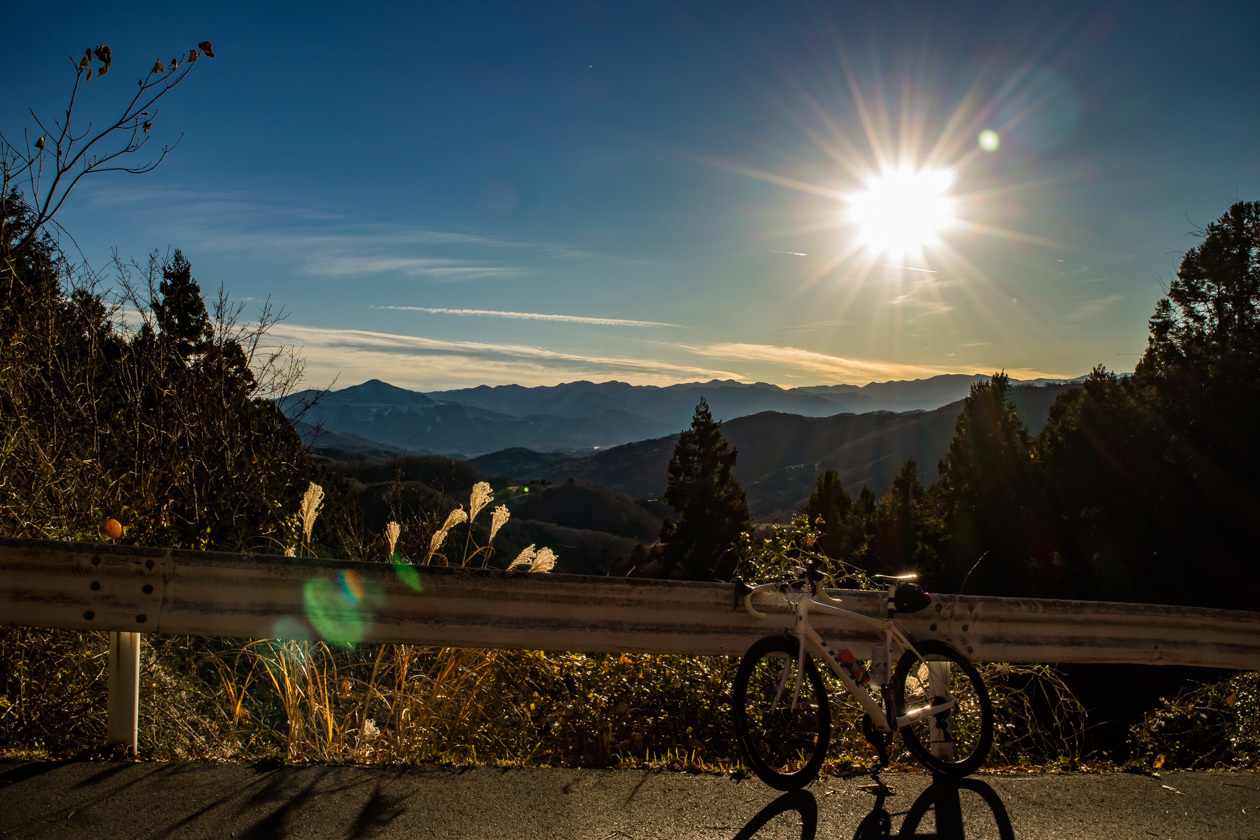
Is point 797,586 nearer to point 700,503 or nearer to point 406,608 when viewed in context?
point 406,608

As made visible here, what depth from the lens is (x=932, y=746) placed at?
3250mm

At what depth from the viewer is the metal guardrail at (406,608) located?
2852 mm

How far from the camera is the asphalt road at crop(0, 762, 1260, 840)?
101 inches

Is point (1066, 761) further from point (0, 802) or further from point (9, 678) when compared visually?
point (9, 678)

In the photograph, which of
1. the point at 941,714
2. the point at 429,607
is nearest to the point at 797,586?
the point at 941,714

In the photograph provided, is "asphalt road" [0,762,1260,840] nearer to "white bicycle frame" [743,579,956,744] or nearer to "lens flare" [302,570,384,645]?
"white bicycle frame" [743,579,956,744]

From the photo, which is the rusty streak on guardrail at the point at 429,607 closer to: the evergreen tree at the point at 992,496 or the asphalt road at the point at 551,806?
the asphalt road at the point at 551,806

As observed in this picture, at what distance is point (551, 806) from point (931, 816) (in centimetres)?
151

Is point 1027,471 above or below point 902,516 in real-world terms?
above

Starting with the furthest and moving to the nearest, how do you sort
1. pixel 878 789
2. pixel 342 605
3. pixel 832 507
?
1. pixel 832 507
2. pixel 878 789
3. pixel 342 605

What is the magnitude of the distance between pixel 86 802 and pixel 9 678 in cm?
121

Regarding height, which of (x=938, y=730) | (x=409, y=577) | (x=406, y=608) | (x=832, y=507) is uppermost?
(x=409, y=577)

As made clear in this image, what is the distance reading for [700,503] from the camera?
1706 inches

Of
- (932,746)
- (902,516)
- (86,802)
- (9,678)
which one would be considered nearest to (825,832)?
(932,746)
